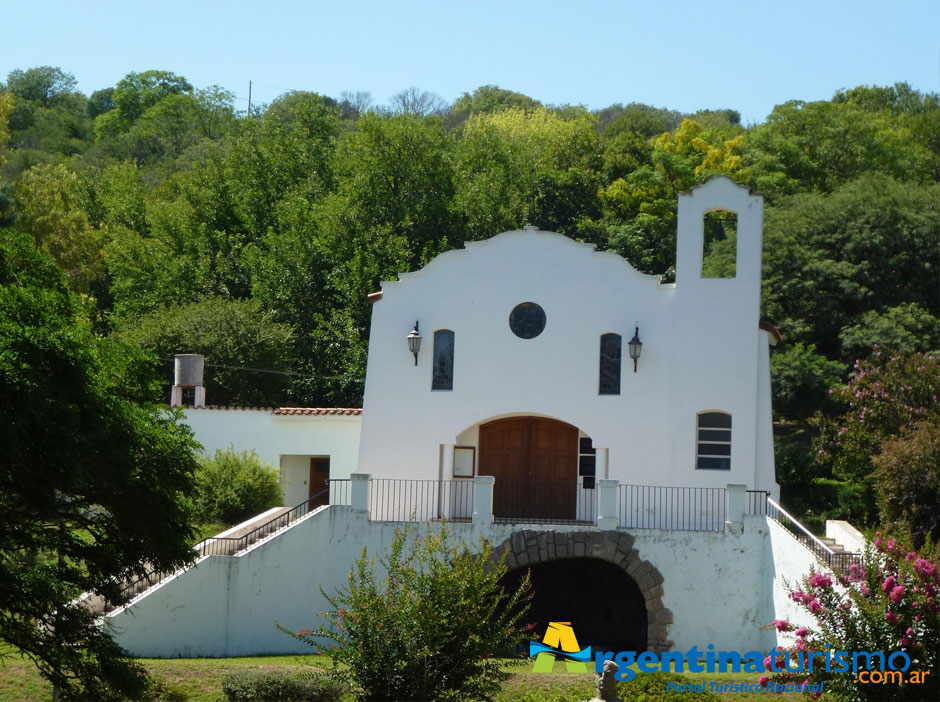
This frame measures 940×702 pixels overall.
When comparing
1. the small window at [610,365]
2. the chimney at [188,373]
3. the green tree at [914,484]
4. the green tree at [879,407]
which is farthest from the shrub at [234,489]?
the green tree at [879,407]

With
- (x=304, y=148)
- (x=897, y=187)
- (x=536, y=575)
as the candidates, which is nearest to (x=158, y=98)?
(x=304, y=148)

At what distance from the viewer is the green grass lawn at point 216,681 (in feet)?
57.1

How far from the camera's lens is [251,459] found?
2716cm

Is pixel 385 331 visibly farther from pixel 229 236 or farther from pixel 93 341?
pixel 229 236

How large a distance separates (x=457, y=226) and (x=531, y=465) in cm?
1796

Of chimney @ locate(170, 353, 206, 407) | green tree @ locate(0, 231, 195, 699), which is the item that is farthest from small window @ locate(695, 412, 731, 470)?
chimney @ locate(170, 353, 206, 407)

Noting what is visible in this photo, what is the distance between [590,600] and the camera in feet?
81.8

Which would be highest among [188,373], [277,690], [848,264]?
[848,264]

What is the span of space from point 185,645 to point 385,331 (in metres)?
7.98

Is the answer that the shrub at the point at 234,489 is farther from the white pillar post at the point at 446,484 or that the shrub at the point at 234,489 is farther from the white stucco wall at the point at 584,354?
the white pillar post at the point at 446,484

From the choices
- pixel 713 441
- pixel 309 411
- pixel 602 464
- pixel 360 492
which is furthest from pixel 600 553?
pixel 309 411

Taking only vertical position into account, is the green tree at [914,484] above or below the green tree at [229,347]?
below

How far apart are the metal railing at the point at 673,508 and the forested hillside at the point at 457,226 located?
249 inches

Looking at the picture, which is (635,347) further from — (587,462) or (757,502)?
(757,502)
